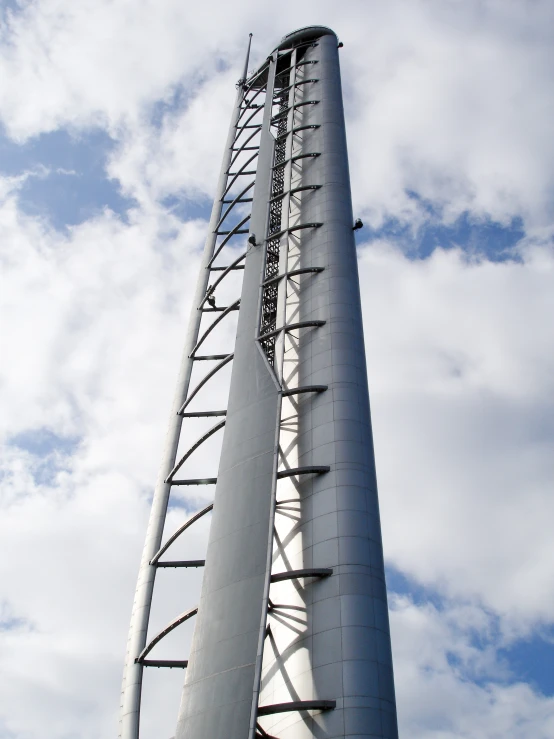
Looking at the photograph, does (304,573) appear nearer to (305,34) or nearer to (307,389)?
(307,389)

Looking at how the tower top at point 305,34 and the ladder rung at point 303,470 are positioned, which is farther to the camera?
the tower top at point 305,34

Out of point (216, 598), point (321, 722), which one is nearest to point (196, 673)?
point (216, 598)

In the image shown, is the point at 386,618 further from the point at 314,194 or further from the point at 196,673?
the point at 314,194

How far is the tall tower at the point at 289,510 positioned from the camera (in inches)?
1045

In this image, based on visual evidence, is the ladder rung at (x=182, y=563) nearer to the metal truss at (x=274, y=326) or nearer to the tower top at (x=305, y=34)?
the metal truss at (x=274, y=326)

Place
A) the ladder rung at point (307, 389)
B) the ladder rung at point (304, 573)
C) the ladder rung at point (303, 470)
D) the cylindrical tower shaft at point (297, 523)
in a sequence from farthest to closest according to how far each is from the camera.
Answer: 1. the ladder rung at point (307, 389)
2. the ladder rung at point (303, 470)
3. the ladder rung at point (304, 573)
4. the cylindrical tower shaft at point (297, 523)

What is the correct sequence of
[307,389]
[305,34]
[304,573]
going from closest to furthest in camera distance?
1. [304,573]
2. [307,389]
3. [305,34]

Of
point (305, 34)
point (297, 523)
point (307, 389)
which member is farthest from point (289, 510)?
point (305, 34)

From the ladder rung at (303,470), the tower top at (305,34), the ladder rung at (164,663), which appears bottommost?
the ladder rung at (164,663)

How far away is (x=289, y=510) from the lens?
1328 inches

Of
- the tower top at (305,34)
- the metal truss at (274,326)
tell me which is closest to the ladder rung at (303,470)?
the metal truss at (274,326)

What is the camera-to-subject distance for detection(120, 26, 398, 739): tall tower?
26.5 m

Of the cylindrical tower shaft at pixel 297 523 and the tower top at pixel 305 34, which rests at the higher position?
the tower top at pixel 305 34

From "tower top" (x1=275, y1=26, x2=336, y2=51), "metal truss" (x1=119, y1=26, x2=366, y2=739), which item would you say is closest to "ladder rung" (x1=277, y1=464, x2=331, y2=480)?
"metal truss" (x1=119, y1=26, x2=366, y2=739)
